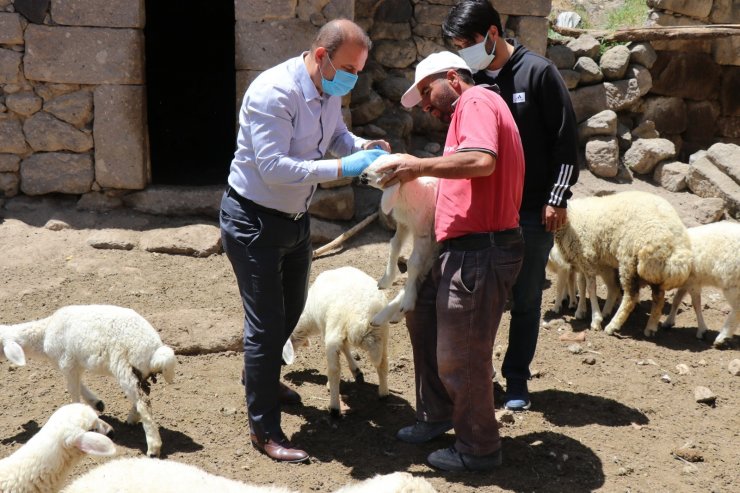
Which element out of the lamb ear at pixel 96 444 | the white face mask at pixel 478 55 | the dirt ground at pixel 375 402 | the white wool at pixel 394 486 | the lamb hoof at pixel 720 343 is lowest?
the dirt ground at pixel 375 402

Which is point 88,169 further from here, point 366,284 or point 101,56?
point 366,284

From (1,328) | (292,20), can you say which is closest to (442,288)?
(1,328)

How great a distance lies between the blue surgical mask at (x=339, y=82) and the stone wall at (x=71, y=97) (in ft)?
14.3

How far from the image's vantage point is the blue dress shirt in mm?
4164

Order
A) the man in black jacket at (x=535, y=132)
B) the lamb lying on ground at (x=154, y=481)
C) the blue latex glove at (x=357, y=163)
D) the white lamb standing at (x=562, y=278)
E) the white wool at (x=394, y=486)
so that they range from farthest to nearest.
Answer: the white lamb standing at (x=562, y=278)
the man in black jacket at (x=535, y=132)
the blue latex glove at (x=357, y=163)
the lamb lying on ground at (x=154, y=481)
the white wool at (x=394, y=486)

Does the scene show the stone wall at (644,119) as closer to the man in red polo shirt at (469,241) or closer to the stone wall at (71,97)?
the stone wall at (71,97)

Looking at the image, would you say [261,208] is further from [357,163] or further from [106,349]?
[106,349]

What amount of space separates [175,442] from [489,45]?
305cm

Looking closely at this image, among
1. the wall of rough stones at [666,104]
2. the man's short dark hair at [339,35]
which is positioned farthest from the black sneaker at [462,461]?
the wall of rough stones at [666,104]

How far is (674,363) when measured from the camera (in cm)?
641

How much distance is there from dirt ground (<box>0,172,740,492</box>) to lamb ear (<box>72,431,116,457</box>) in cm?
104

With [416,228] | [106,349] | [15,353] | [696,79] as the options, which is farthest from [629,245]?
[15,353]

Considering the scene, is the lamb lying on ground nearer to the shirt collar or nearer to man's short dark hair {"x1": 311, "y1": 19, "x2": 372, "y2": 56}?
the shirt collar

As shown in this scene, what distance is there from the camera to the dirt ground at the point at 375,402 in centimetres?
458
